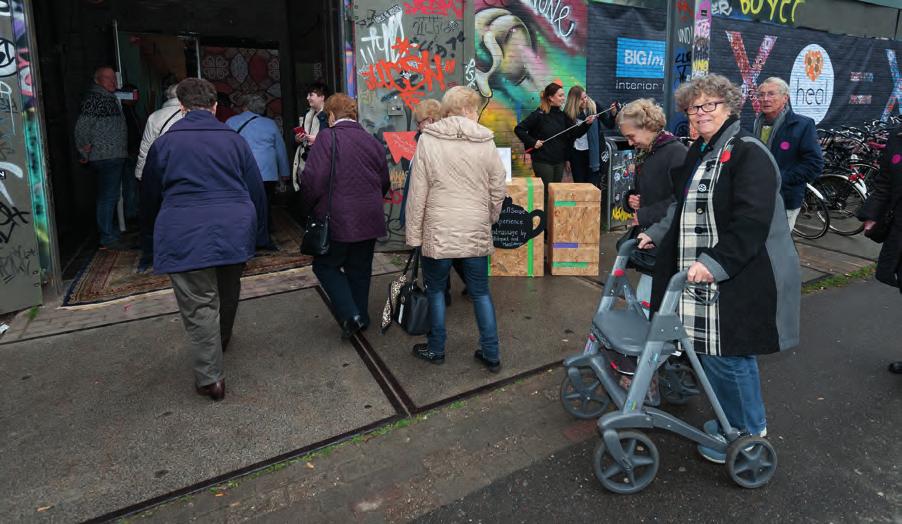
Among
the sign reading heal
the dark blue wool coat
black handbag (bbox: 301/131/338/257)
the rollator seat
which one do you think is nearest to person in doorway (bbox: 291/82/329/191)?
black handbag (bbox: 301/131/338/257)

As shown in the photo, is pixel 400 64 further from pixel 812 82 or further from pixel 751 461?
pixel 812 82

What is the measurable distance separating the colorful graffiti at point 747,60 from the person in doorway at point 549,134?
5.05 m

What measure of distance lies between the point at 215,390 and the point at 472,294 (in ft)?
5.31

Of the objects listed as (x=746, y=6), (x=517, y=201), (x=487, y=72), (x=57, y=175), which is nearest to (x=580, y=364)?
(x=517, y=201)

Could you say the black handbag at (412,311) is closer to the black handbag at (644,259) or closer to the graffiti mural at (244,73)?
the black handbag at (644,259)

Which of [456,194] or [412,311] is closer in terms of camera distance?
[456,194]

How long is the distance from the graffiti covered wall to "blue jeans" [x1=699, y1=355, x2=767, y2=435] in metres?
4.99

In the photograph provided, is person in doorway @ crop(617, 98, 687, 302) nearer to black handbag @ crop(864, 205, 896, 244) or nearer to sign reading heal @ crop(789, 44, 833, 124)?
black handbag @ crop(864, 205, 896, 244)

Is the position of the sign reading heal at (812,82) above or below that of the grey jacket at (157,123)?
above

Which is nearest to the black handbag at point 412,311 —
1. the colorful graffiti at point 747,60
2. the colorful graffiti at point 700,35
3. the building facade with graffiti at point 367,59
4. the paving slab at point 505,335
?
the paving slab at point 505,335

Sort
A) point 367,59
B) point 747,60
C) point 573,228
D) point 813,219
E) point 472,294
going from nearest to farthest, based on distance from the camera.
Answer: point 472,294 < point 573,228 < point 367,59 < point 813,219 < point 747,60

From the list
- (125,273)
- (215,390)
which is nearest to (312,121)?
(125,273)

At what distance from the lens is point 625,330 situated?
106 inches

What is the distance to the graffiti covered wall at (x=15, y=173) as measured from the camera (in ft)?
14.5
